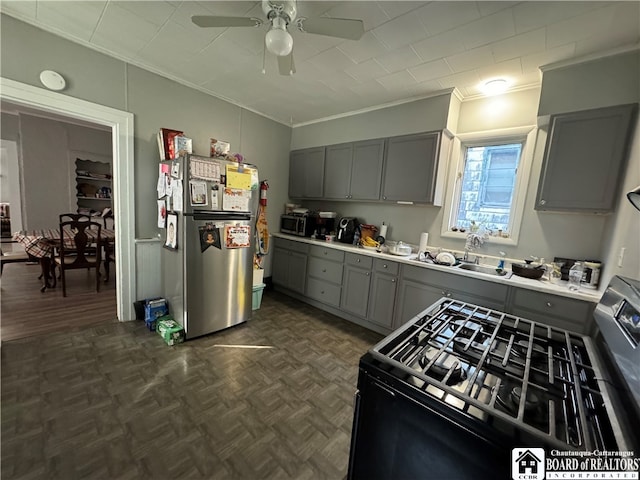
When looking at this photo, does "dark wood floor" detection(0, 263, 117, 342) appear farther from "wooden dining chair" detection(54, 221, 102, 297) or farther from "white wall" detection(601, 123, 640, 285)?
"white wall" detection(601, 123, 640, 285)

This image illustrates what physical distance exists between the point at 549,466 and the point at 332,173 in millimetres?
3389

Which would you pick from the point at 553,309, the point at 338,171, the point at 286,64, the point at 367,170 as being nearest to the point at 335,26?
the point at 286,64

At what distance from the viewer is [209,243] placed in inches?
97.5

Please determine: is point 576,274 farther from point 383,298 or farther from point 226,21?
point 226,21

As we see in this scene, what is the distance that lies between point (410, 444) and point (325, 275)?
2611mm

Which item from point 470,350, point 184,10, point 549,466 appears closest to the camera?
point 549,466

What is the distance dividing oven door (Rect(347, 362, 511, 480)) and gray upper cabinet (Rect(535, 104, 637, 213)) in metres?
2.29

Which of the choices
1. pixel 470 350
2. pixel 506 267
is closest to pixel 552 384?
pixel 470 350

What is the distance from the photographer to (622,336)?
805 millimetres

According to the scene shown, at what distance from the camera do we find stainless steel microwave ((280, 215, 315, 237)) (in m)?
3.72

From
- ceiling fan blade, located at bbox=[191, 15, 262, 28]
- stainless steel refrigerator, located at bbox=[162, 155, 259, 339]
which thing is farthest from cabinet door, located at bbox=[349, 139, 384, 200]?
ceiling fan blade, located at bbox=[191, 15, 262, 28]

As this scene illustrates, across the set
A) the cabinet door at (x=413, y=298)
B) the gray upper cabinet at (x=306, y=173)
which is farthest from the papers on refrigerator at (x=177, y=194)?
the cabinet door at (x=413, y=298)

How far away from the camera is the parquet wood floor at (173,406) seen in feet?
4.42

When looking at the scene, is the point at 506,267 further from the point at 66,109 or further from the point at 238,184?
the point at 66,109
